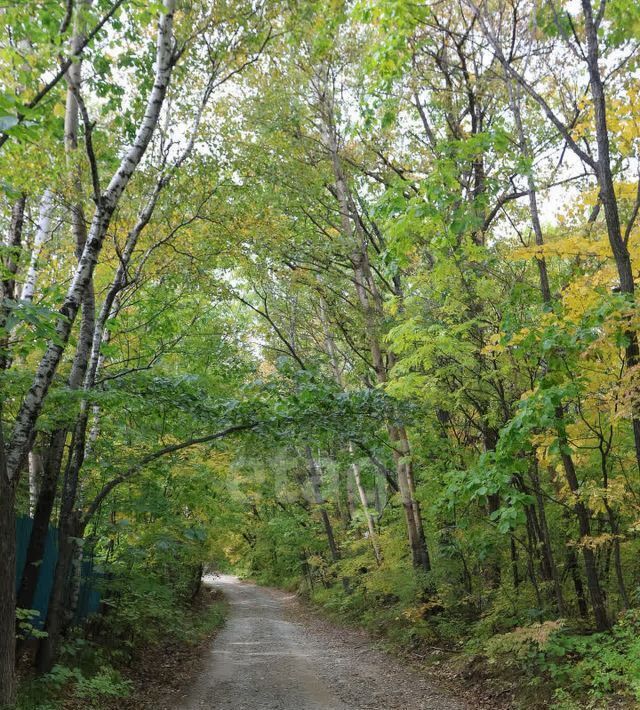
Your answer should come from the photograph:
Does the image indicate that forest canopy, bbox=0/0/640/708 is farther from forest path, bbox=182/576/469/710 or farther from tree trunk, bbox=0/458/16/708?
forest path, bbox=182/576/469/710

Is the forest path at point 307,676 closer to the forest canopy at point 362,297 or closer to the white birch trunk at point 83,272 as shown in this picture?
the forest canopy at point 362,297

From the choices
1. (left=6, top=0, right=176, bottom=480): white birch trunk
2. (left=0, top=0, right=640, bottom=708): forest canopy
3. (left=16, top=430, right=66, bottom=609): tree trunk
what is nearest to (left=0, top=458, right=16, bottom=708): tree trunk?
(left=0, top=0, right=640, bottom=708): forest canopy

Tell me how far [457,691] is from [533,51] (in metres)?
8.74

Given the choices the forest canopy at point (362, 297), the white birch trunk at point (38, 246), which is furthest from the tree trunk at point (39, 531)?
the white birch trunk at point (38, 246)

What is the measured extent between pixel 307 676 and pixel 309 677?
0.08 m

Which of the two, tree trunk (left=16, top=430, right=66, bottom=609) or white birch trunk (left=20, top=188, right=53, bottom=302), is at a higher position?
white birch trunk (left=20, top=188, right=53, bottom=302)

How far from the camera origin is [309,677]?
8.54 metres

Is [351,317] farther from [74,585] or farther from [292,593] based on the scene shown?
[292,593]

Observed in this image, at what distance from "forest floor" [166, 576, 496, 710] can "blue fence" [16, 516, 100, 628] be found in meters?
2.18

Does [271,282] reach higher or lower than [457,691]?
higher

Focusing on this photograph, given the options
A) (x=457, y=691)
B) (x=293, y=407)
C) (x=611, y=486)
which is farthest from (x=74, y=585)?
(x=611, y=486)

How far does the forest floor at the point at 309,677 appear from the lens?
7039mm

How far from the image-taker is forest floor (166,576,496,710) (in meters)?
7.04

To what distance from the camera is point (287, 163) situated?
36.6 ft
